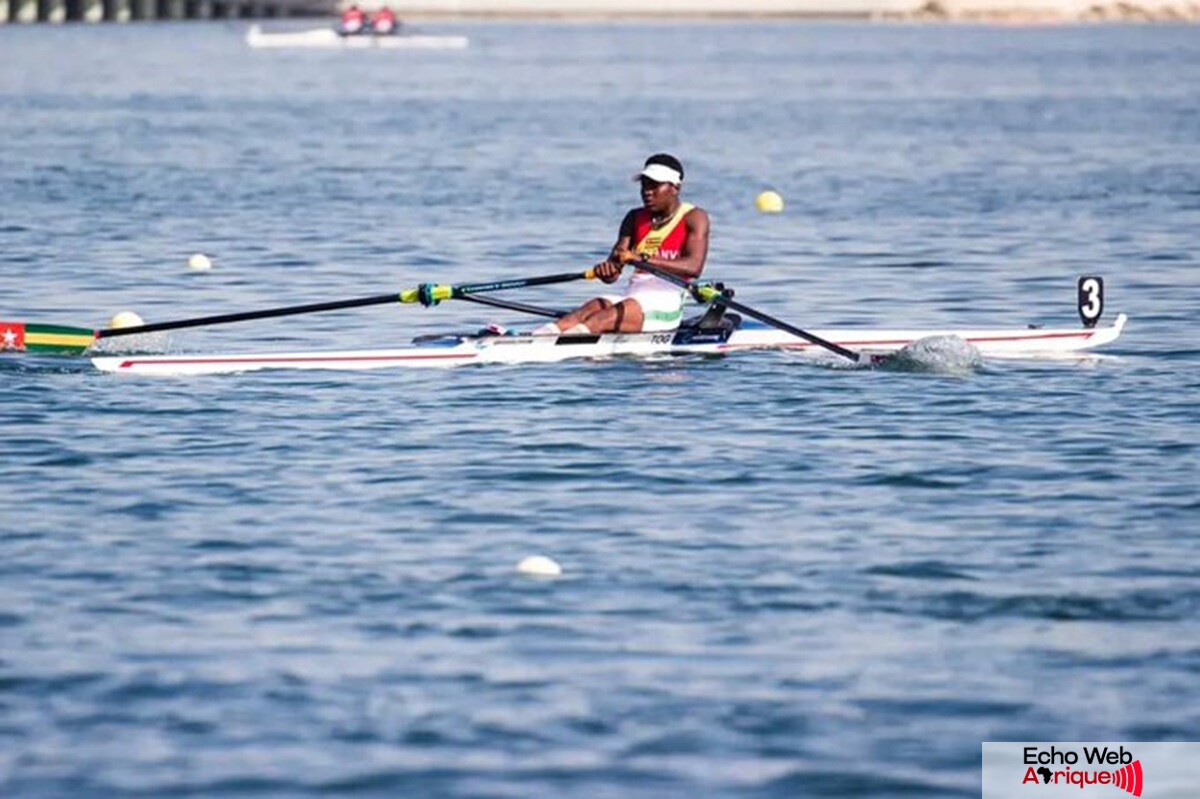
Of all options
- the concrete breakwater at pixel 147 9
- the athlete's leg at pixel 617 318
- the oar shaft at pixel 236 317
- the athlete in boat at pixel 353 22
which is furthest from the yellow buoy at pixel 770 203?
the concrete breakwater at pixel 147 9

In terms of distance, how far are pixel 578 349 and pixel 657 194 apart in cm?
139

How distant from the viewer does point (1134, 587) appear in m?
13.8

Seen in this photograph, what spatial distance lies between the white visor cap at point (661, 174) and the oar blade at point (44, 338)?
454 cm

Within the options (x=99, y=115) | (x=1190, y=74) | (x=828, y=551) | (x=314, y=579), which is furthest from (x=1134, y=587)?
(x=1190, y=74)

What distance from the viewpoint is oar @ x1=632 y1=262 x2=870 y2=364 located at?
68.3 feet

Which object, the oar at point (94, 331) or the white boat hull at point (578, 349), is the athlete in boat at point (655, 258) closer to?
the white boat hull at point (578, 349)

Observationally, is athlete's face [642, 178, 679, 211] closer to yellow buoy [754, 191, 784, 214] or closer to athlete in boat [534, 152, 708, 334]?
athlete in boat [534, 152, 708, 334]

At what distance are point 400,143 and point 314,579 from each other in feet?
Answer: 150

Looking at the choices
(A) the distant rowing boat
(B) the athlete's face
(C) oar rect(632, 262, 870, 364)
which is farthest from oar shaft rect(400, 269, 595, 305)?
(A) the distant rowing boat

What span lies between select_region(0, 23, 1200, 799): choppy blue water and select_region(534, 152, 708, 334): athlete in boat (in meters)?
0.44

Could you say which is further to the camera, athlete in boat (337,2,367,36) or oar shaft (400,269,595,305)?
athlete in boat (337,2,367,36)

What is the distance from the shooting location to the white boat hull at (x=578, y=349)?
69.1 feet

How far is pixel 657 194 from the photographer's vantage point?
843 inches

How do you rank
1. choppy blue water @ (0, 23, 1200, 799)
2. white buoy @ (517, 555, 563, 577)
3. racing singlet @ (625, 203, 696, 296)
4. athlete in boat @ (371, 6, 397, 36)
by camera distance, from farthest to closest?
1. athlete in boat @ (371, 6, 397, 36)
2. racing singlet @ (625, 203, 696, 296)
3. white buoy @ (517, 555, 563, 577)
4. choppy blue water @ (0, 23, 1200, 799)
